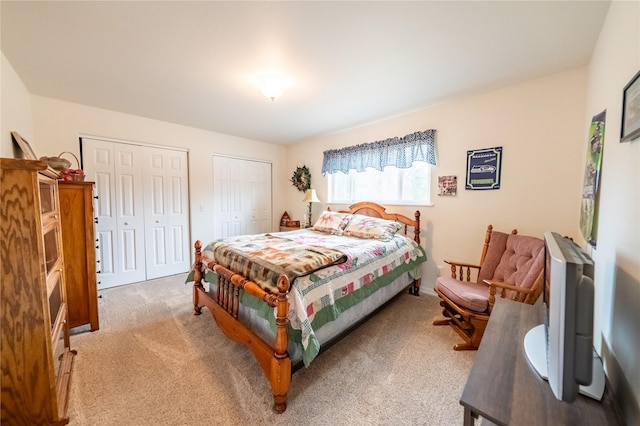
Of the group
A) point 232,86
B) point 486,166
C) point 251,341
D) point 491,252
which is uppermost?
point 232,86

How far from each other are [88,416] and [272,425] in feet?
3.62

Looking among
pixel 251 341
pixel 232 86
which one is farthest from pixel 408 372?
pixel 232 86

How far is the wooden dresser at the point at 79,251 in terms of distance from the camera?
2.26m

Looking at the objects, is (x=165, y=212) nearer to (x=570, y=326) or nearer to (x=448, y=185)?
(x=448, y=185)

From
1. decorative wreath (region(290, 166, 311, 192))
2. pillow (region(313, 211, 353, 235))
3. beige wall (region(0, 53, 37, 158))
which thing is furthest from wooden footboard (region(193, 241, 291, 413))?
decorative wreath (region(290, 166, 311, 192))

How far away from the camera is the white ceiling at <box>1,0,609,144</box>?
1582mm

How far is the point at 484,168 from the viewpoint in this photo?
280cm

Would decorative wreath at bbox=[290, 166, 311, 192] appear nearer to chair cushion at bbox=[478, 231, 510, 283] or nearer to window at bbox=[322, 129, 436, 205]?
window at bbox=[322, 129, 436, 205]

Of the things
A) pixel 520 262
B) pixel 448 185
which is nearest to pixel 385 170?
pixel 448 185

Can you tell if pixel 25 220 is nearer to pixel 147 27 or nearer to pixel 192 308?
pixel 147 27

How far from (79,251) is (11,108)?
1469 mm

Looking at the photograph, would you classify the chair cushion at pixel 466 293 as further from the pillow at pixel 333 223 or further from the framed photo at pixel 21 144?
the framed photo at pixel 21 144

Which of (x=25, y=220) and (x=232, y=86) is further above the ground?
(x=232, y=86)

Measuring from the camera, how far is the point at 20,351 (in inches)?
48.3
